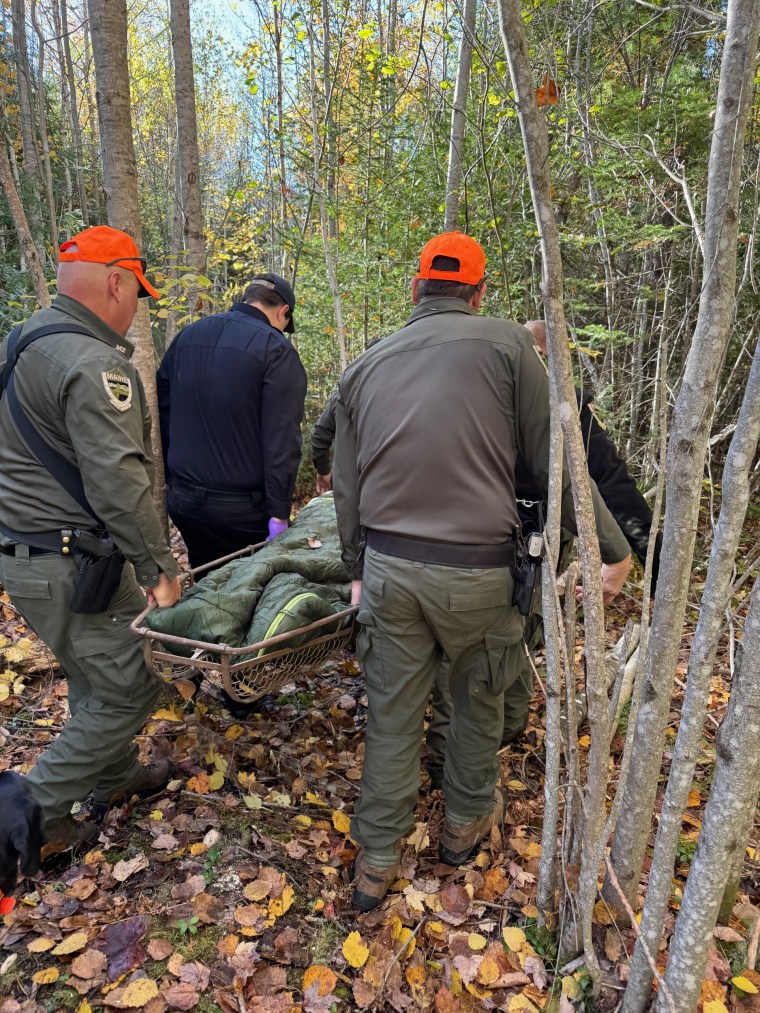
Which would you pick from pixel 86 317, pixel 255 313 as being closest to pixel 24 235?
pixel 255 313

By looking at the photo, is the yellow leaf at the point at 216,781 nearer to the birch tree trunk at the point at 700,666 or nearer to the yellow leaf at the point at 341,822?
the yellow leaf at the point at 341,822

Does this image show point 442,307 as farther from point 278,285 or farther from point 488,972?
point 488,972

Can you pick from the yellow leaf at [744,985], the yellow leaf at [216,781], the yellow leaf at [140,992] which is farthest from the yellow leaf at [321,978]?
the yellow leaf at [744,985]

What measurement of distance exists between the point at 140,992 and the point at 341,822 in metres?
1.02

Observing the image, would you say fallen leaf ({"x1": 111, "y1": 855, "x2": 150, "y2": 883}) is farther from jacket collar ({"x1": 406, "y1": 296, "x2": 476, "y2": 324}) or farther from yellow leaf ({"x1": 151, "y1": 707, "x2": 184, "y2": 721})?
jacket collar ({"x1": 406, "y1": 296, "x2": 476, "y2": 324})

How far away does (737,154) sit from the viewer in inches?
53.6

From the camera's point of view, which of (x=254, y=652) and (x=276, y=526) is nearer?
(x=254, y=652)

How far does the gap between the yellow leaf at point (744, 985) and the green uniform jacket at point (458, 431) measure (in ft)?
4.68

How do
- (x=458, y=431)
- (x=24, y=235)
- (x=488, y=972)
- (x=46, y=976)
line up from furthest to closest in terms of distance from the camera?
(x=24, y=235) → (x=458, y=431) → (x=488, y=972) → (x=46, y=976)

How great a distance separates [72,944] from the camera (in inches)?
83.0

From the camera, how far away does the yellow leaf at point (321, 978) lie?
207 centimetres

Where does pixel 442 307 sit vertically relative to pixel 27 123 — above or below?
below

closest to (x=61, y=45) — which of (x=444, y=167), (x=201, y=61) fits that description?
(x=201, y=61)

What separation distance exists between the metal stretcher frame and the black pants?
1043 mm
